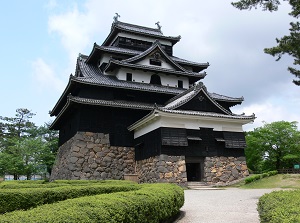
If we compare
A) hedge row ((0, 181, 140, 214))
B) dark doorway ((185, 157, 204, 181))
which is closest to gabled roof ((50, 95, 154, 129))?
dark doorway ((185, 157, 204, 181))

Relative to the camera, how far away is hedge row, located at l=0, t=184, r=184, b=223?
4389 millimetres

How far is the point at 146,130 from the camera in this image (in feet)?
70.1

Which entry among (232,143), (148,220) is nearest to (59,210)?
(148,220)

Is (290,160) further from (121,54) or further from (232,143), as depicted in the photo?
(121,54)

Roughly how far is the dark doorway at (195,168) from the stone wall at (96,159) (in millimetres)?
4634

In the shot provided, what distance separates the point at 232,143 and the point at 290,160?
19099 mm

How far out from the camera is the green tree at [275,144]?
35469 mm

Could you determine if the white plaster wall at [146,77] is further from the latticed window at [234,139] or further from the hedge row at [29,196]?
the hedge row at [29,196]

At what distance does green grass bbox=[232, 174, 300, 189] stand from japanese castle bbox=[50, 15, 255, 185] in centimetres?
186

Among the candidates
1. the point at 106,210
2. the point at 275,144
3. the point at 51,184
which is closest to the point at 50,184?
the point at 51,184

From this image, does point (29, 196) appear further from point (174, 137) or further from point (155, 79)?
point (155, 79)

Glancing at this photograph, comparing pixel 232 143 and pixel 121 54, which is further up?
pixel 121 54

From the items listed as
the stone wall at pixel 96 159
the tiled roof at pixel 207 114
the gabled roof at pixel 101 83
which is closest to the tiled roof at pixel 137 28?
the gabled roof at pixel 101 83

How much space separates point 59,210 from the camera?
16.0ft
